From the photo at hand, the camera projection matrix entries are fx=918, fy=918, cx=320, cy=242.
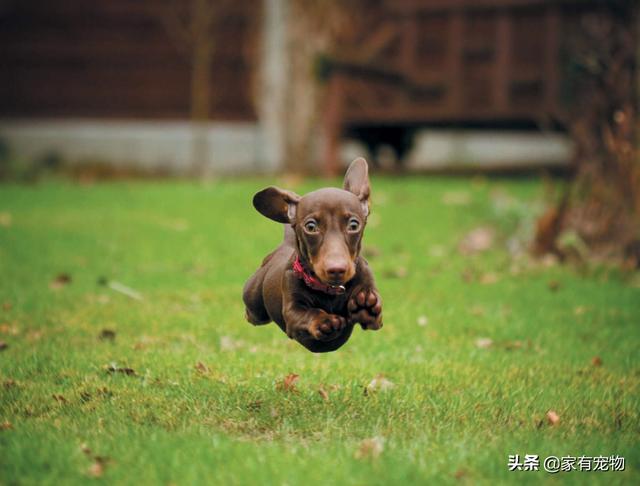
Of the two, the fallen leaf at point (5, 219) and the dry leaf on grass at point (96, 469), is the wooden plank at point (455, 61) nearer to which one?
the fallen leaf at point (5, 219)

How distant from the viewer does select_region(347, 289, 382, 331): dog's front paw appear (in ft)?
9.46

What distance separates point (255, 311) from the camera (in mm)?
3412

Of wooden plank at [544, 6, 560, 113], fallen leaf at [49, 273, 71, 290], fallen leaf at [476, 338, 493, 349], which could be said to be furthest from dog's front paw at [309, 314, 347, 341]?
wooden plank at [544, 6, 560, 113]

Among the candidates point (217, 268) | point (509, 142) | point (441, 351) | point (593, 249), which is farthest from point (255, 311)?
point (509, 142)

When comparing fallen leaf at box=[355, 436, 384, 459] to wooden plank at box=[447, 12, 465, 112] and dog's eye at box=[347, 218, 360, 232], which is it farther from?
wooden plank at box=[447, 12, 465, 112]

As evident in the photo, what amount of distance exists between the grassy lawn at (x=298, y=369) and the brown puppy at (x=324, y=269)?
0.43 metres

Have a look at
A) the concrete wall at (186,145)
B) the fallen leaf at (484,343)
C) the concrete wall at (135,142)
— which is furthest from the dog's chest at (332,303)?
the concrete wall at (135,142)

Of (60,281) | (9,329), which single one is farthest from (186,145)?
(9,329)

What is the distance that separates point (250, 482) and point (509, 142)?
13.5 metres

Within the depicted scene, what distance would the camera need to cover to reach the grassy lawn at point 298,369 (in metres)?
2.93

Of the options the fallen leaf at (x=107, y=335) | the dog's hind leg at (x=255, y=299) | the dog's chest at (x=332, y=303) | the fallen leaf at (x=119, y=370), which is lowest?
the fallen leaf at (x=107, y=335)

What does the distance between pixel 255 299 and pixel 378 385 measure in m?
0.74

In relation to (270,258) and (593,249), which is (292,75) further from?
(270,258)

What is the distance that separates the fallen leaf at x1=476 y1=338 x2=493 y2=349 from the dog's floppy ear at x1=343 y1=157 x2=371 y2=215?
5.99ft
